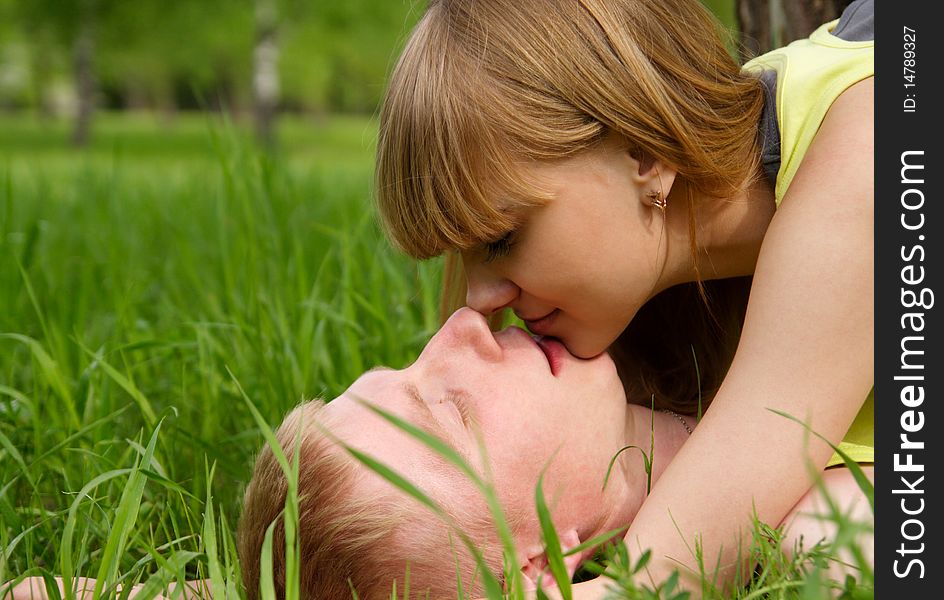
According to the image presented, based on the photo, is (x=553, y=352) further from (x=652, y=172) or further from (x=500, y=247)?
(x=652, y=172)

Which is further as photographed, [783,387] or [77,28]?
[77,28]

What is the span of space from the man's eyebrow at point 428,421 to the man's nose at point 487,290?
0.71 ft

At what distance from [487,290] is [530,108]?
313 millimetres

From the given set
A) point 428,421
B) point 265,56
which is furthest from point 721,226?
point 265,56

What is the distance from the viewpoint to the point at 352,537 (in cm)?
131

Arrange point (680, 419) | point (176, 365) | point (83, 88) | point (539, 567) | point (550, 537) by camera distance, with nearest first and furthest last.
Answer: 1. point (550, 537)
2. point (539, 567)
3. point (680, 419)
4. point (176, 365)
5. point (83, 88)

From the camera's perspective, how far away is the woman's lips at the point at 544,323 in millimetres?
1657

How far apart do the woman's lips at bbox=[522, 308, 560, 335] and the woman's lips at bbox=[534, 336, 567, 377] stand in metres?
0.02

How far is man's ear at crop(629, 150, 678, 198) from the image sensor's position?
1.61 m

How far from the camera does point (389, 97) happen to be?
1703 millimetres

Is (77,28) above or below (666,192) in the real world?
above
